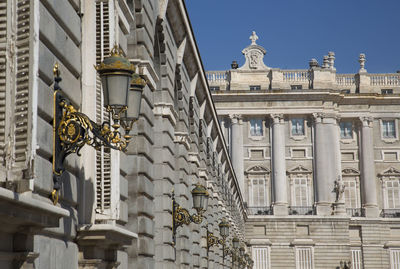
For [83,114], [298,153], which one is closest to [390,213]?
[298,153]

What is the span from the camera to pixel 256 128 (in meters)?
77.0

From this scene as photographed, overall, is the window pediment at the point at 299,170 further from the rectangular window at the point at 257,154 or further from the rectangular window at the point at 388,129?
the rectangular window at the point at 388,129

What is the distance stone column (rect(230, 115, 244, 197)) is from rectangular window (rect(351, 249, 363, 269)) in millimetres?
12197

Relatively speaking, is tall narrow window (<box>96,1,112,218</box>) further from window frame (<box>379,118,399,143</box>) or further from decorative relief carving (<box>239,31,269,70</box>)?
decorative relief carving (<box>239,31,269,70</box>)

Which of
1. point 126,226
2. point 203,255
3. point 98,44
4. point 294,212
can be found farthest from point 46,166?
point 294,212

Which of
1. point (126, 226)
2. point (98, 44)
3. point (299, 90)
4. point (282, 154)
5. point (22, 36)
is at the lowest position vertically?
point (126, 226)

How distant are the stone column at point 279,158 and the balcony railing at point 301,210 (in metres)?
1.05

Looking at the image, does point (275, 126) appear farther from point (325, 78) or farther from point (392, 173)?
point (392, 173)

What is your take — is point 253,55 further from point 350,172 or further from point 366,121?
point 350,172

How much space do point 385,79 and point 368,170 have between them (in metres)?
10.5

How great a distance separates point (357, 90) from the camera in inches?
3103

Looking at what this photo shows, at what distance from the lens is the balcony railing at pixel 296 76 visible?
77.4 meters

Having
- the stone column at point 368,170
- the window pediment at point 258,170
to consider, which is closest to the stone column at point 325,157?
the stone column at point 368,170

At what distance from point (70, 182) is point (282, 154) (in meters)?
67.9
